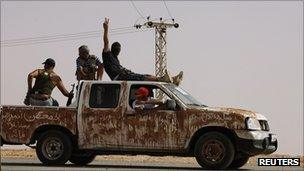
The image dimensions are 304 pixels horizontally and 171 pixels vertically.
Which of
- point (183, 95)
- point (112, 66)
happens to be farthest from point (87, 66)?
point (183, 95)

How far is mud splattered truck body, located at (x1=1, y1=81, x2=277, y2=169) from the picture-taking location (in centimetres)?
1302

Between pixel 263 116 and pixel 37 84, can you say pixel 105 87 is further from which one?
pixel 263 116

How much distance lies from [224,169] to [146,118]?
67.8 inches

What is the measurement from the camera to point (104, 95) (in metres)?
13.9

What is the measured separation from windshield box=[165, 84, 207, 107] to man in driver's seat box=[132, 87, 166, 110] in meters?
0.42

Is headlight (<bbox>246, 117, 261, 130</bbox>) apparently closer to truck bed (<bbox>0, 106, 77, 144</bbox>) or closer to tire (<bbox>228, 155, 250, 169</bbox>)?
tire (<bbox>228, 155, 250, 169</bbox>)

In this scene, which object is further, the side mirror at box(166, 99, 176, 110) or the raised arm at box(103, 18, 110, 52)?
the raised arm at box(103, 18, 110, 52)

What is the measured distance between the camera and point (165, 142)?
1327 centimetres

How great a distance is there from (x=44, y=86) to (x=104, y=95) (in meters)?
1.39

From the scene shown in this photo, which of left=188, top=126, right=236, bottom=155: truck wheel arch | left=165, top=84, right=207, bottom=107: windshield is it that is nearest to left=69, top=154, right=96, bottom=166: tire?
left=165, top=84, right=207, bottom=107: windshield

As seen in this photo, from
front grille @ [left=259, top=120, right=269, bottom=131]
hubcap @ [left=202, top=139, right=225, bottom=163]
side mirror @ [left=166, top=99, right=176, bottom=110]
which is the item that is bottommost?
hubcap @ [left=202, top=139, right=225, bottom=163]

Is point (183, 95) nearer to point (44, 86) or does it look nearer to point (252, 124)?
point (252, 124)

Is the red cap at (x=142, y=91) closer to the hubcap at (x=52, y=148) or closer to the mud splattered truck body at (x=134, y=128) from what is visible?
the mud splattered truck body at (x=134, y=128)

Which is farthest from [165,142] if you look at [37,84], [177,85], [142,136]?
[37,84]
